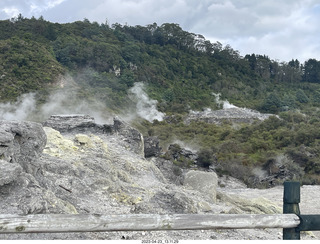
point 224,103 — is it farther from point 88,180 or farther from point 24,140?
point 24,140

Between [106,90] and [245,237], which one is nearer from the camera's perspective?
[245,237]

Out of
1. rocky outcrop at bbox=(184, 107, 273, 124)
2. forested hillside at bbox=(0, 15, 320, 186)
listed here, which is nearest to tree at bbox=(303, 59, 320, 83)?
forested hillside at bbox=(0, 15, 320, 186)

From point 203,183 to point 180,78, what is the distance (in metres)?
46.2

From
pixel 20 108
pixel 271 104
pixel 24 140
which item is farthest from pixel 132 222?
pixel 271 104

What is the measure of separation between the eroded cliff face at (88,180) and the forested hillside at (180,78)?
820 centimetres

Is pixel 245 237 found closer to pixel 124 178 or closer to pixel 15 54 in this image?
pixel 124 178

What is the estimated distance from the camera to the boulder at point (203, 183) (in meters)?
8.82

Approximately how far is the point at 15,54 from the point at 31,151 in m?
35.3

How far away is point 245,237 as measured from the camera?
4.74 m

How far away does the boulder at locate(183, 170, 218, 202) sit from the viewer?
8.82 meters

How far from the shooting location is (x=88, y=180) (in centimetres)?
694

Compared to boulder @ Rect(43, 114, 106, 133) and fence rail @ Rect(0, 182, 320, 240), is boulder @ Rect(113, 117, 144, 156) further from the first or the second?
fence rail @ Rect(0, 182, 320, 240)

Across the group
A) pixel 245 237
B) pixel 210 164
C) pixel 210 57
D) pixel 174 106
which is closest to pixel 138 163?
pixel 245 237

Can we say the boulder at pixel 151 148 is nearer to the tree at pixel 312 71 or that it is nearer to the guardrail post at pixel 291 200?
the guardrail post at pixel 291 200
